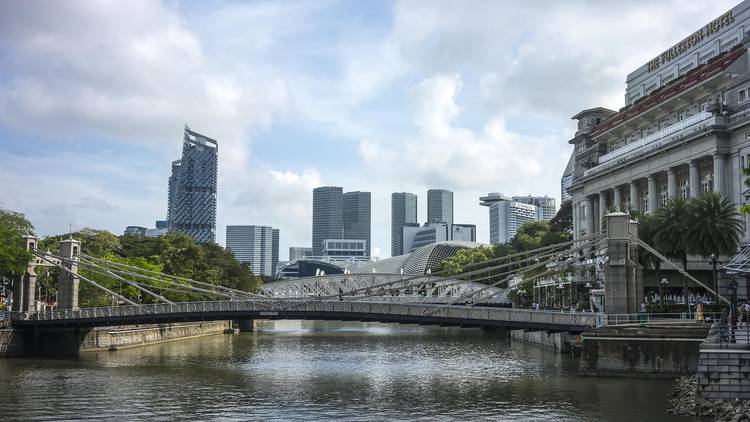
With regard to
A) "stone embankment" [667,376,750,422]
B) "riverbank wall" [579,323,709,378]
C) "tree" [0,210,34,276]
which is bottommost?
"stone embankment" [667,376,750,422]

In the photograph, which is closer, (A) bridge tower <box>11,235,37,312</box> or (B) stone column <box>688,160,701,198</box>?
(A) bridge tower <box>11,235,37,312</box>

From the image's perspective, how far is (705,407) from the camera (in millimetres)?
36812

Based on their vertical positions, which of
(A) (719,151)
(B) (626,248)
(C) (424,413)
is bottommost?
(C) (424,413)

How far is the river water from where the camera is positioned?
4216 centimetres

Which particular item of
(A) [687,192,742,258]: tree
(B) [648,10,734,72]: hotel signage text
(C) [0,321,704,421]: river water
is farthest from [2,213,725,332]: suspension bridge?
(B) [648,10,734,72]: hotel signage text

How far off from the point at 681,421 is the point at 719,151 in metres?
51.5

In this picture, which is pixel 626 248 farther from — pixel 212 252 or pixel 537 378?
pixel 212 252

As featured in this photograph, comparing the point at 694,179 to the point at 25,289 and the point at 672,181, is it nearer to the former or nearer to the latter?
the point at 672,181

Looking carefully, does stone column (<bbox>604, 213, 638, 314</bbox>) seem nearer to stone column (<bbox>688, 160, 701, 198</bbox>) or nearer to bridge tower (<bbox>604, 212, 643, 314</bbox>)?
bridge tower (<bbox>604, 212, 643, 314</bbox>)

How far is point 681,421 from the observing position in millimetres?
37156

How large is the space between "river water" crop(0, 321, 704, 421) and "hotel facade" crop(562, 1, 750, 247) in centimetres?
2711

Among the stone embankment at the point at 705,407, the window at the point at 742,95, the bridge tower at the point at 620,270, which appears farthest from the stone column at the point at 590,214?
the stone embankment at the point at 705,407

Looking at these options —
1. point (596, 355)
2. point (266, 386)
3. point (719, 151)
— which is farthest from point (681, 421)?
point (719, 151)

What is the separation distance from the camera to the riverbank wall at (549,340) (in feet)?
248
